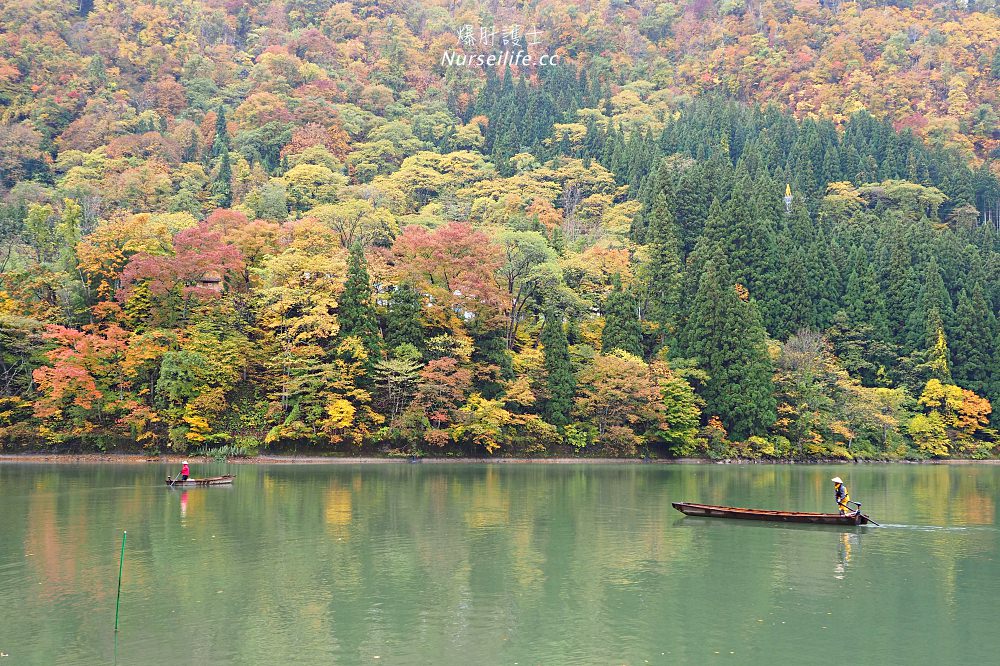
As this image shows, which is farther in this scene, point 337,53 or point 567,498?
point 337,53

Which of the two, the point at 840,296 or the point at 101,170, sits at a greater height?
the point at 101,170

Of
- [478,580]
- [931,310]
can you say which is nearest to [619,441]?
[931,310]

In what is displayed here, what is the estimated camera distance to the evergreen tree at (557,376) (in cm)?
5297

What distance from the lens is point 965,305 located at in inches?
2571

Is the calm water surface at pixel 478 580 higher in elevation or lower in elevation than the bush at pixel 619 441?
lower

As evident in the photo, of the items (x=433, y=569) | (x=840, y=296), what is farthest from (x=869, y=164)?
(x=433, y=569)

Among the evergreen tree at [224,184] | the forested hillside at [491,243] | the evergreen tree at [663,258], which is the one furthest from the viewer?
the evergreen tree at [224,184]

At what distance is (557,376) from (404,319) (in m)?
9.82

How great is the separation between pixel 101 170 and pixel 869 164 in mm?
71854

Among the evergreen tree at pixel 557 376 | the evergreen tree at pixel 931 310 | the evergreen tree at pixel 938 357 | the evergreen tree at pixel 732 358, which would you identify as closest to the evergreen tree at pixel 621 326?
the evergreen tree at pixel 732 358

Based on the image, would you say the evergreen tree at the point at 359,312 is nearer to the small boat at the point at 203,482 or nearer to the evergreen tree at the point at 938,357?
the small boat at the point at 203,482

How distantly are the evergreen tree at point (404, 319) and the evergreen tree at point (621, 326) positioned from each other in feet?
40.3

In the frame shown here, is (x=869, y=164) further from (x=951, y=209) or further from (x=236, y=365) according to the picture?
(x=236, y=365)

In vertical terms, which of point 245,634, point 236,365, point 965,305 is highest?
point 965,305
